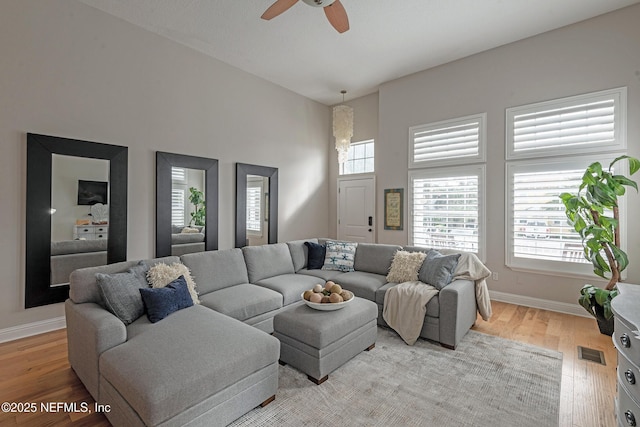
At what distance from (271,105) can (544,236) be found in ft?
15.7

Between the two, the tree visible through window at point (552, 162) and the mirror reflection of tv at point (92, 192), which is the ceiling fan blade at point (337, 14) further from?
the mirror reflection of tv at point (92, 192)

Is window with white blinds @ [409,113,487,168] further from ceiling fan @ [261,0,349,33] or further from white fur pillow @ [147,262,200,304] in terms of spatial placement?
white fur pillow @ [147,262,200,304]

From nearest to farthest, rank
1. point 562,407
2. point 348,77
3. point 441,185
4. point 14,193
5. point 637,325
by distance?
point 637,325 → point 562,407 → point 14,193 → point 441,185 → point 348,77

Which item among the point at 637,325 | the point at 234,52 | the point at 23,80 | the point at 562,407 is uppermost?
the point at 234,52

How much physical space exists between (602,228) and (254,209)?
4646 millimetres

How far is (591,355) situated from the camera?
2.78 meters

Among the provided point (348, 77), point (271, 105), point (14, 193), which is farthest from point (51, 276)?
point (348, 77)

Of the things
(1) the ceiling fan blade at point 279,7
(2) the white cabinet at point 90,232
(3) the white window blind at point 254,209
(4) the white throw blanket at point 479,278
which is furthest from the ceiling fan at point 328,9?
(2) the white cabinet at point 90,232

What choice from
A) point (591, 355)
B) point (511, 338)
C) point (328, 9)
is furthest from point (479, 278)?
point (328, 9)

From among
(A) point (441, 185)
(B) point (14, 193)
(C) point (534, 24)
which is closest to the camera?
(B) point (14, 193)

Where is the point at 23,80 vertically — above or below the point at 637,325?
above

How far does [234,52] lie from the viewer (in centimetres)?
448

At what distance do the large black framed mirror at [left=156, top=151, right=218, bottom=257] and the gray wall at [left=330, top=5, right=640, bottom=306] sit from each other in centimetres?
304

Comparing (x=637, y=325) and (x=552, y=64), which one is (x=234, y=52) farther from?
(x=637, y=325)
